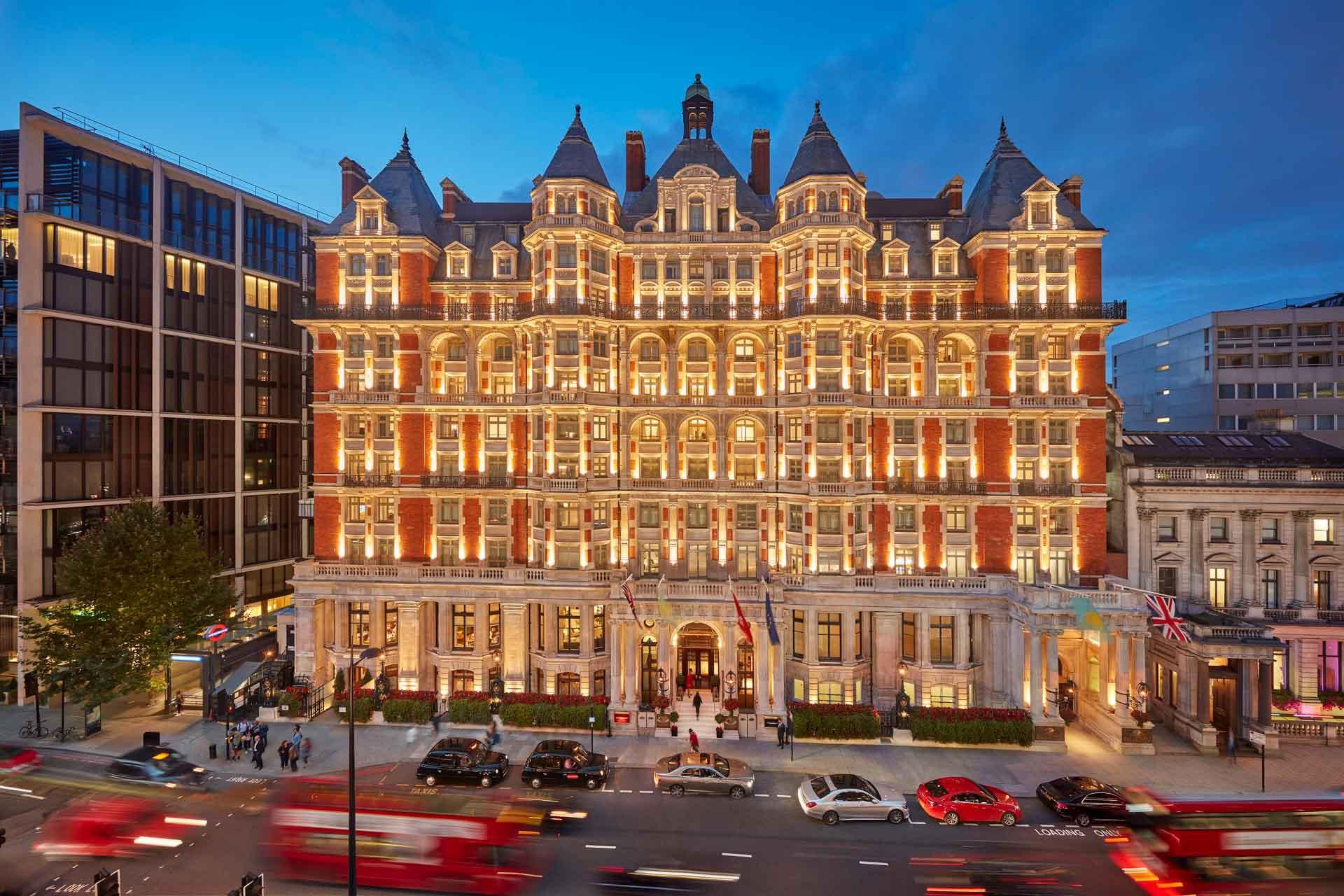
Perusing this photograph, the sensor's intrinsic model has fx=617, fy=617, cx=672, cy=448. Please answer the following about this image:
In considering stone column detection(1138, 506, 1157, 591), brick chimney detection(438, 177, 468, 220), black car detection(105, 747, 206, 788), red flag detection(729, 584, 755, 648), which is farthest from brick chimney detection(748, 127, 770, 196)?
black car detection(105, 747, 206, 788)

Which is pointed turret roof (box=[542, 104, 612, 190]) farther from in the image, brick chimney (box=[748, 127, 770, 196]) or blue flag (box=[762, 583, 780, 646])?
blue flag (box=[762, 583, 780, 646])

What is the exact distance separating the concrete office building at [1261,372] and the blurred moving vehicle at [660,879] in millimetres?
55022

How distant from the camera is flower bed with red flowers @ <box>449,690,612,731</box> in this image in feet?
116

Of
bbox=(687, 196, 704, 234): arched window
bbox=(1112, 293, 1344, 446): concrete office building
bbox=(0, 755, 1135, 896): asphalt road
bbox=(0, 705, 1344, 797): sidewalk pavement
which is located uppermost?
bbox=(687, 196, 704, 234): arched window

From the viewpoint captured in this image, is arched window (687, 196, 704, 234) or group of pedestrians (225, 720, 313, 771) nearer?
group of pedestrians (225, 720, 313, 771)

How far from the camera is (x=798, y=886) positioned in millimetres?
21188

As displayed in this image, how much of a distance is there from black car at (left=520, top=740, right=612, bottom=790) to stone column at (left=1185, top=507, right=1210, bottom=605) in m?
37.2

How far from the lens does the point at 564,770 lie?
28.8 metres

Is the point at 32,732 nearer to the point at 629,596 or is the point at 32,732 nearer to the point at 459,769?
the point at 459,769

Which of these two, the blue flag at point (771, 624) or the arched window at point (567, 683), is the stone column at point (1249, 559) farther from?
the arched window at point (567, 683)

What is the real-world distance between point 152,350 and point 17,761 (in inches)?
1139

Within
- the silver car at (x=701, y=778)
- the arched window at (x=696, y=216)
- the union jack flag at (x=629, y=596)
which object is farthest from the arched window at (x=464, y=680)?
the arched window at (x=696, y=216)

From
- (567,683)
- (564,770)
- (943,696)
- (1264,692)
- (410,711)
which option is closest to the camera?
(564,770)

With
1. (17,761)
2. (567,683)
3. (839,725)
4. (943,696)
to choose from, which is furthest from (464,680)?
(943,696)
